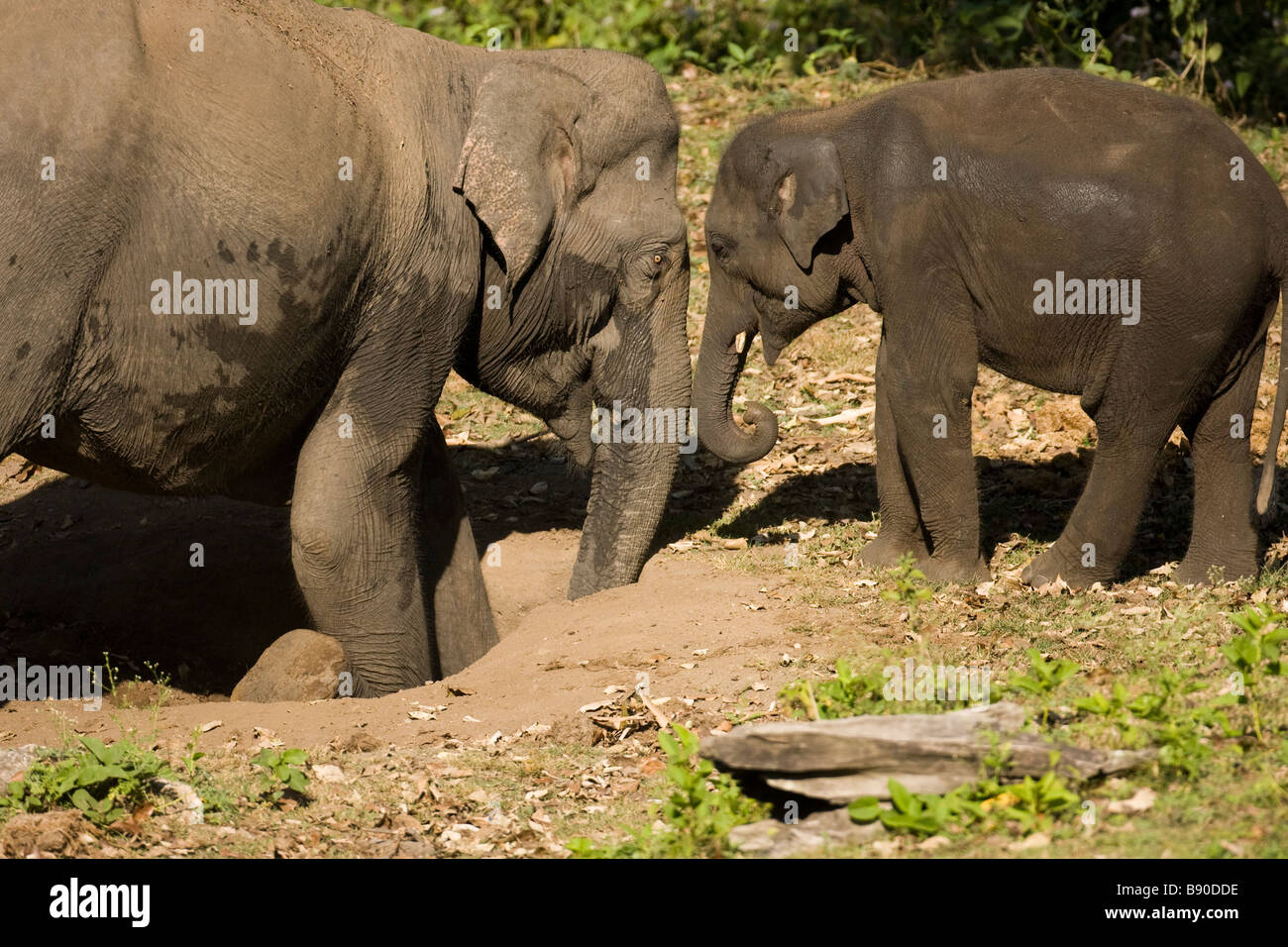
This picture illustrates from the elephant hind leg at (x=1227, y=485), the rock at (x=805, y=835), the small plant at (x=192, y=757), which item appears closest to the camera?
the rock at (x=805, y=835)

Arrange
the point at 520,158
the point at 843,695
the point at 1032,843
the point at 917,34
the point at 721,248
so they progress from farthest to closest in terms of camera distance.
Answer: the point at 917,34 → the point at 721,248 → the point at 520,158 → the point at 843,695 → the point at 1032,843

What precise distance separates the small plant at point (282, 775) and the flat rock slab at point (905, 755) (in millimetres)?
1523

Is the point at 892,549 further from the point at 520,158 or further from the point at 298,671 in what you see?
the point at 298,671

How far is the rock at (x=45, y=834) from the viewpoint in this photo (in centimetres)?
440

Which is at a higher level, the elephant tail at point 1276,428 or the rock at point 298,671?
the elephant tail at point 1276,428

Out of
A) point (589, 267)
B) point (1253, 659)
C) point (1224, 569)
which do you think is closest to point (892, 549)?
point (1224, 569)

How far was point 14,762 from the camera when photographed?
4.86 meters

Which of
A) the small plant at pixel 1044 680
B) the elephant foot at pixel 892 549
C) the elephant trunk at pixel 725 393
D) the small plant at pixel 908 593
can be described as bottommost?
the small plant at pixel 1044 680

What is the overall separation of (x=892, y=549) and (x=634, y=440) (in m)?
1.39

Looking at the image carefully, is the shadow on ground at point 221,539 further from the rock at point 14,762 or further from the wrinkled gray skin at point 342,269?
the rock at point 14,762

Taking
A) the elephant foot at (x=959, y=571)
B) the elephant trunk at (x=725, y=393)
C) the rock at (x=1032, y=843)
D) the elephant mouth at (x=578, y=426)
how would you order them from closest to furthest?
1. the rock at (x=1032, y=843)
2. the elephant foot at (x=959, y=571)
3. the elephant mouth at (x=578, y=426)
4. the elephant trunk at (x=725, y=393)

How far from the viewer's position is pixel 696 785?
4395mm

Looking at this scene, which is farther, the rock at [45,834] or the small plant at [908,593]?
the small plant at [908,593]

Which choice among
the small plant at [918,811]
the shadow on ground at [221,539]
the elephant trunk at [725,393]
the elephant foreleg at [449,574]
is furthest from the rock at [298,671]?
the small plant at [918,811]
